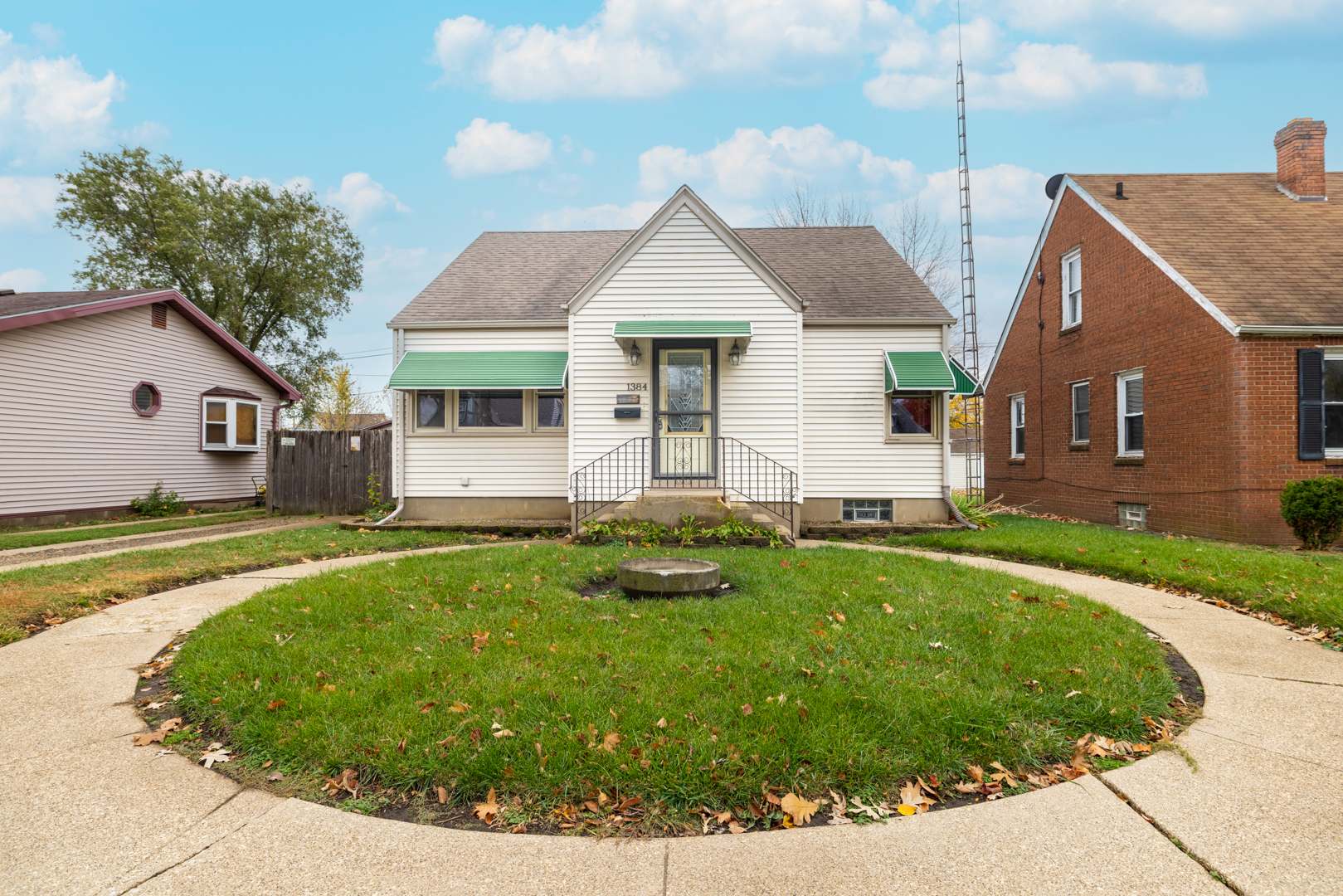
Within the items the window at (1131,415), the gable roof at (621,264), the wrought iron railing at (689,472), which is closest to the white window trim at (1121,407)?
the window at (1131,415)

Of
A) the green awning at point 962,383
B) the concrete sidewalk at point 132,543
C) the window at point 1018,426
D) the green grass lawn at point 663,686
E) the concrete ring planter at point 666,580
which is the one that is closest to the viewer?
the green grass lawn at point 663,686

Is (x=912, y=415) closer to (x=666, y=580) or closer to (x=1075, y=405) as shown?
(x=1075, y=405)

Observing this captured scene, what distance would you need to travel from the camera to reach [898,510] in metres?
11.8

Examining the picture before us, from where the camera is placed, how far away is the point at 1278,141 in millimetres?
13383

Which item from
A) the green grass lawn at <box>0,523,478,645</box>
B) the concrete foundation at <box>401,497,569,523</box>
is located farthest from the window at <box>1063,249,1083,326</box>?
the green grass lawn at <box>0,523,478,645</box>

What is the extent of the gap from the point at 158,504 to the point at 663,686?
1571 centimetres

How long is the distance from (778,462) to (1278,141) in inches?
508

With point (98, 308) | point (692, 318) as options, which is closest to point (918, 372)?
point (692, 318)

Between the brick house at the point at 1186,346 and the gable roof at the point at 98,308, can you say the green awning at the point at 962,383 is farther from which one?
the gable roof at the point at 98,308

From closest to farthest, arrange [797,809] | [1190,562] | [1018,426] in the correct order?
[797,809], [1190,562], [1018,426]

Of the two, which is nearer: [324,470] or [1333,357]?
[1333,357]

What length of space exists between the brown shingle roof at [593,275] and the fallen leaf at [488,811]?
979 cm

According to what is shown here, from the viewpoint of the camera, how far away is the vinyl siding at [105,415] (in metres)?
12.0

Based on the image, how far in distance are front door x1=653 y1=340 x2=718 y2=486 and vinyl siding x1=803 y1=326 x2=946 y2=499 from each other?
1998mm
